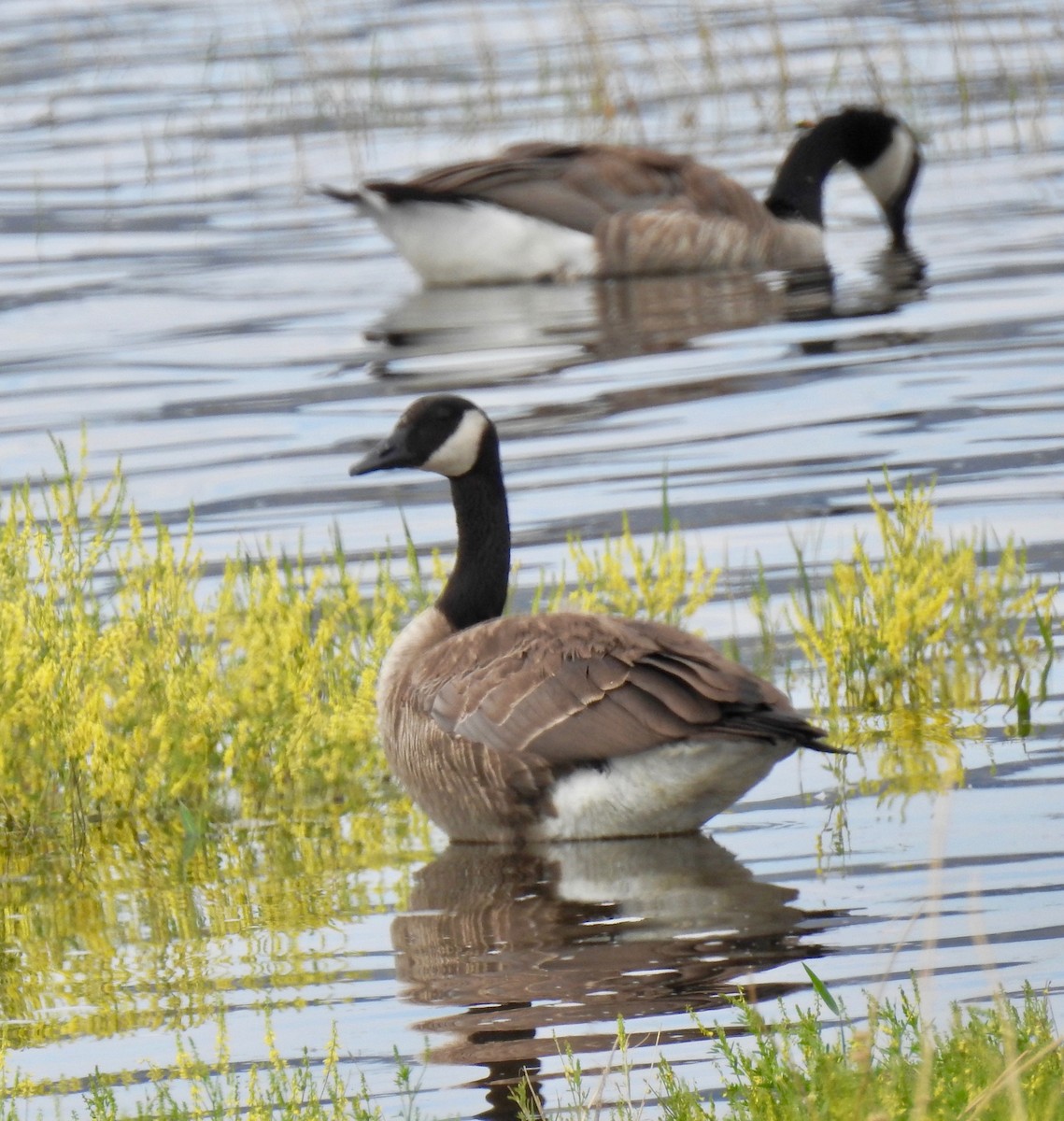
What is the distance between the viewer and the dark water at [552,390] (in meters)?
6.32

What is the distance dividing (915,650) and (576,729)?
1.89 m

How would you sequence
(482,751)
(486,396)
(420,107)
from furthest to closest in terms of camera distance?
(420,107) < (486,396) < (482,751)

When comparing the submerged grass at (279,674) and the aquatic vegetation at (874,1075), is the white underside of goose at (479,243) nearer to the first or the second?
the submerged grass at (279,674)

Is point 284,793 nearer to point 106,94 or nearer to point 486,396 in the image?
point 486,396

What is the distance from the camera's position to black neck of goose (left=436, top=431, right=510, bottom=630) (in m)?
8.62

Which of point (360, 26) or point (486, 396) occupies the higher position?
point (360, 26)

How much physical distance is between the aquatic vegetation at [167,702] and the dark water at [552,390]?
63cm

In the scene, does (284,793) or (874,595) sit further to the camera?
(874,595)

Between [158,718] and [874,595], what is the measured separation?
277 cm

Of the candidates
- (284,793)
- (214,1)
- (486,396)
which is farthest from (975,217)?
(214,1)

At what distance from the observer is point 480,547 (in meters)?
8.67

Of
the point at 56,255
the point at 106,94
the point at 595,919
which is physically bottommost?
the point at 595,919

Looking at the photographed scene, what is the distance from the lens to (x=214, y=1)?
123 ft

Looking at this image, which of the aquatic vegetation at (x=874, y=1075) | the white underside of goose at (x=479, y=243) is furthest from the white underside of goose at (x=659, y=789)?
the white underside of goose at (x=479, y=243)
